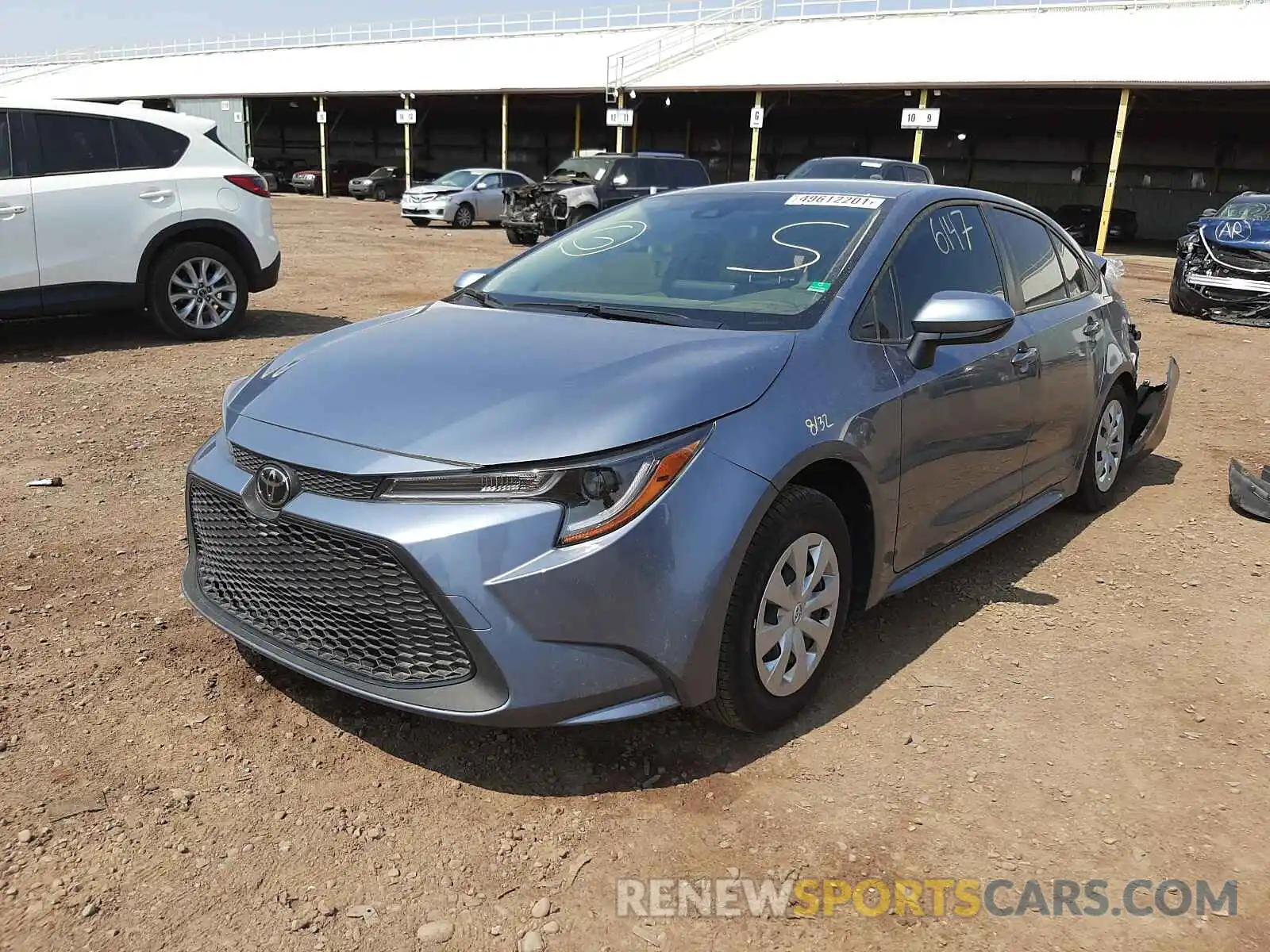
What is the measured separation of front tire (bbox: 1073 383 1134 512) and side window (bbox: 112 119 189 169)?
7.15 metres

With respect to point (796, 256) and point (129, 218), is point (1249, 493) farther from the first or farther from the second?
point (129, 218)

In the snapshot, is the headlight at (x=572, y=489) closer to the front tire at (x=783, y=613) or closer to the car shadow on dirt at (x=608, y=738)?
the front tire at (x=783, y=613)

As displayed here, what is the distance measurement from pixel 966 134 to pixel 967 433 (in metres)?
37.2

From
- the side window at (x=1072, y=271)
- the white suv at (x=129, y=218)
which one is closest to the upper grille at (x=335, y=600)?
the side window at (x=1072, y=271)

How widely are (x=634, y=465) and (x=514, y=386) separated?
17.7 inches

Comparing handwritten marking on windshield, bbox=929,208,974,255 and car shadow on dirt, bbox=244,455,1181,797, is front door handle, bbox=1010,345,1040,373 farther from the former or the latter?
car shadow on dirt, bbox=244,455,1181,797

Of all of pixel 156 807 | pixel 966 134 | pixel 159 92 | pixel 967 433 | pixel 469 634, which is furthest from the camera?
pixel 159 92

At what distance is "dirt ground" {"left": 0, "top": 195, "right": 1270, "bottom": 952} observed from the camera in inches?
94.1

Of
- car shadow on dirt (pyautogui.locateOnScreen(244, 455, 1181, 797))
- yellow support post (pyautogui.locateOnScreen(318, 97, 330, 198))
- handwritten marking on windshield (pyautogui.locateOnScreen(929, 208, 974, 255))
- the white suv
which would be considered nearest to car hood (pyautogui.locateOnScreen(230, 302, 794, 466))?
car shadow on dirt (pyautogui.locateOnScreen(244, 455, 1181, 797))

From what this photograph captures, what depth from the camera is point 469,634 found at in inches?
100

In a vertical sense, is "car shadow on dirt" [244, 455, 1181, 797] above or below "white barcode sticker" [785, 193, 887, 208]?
below

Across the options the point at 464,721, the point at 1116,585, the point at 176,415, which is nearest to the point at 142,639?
the point at 464,721

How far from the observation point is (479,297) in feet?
13.0

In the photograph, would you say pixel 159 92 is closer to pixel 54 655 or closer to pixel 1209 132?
pixel 1209 132
